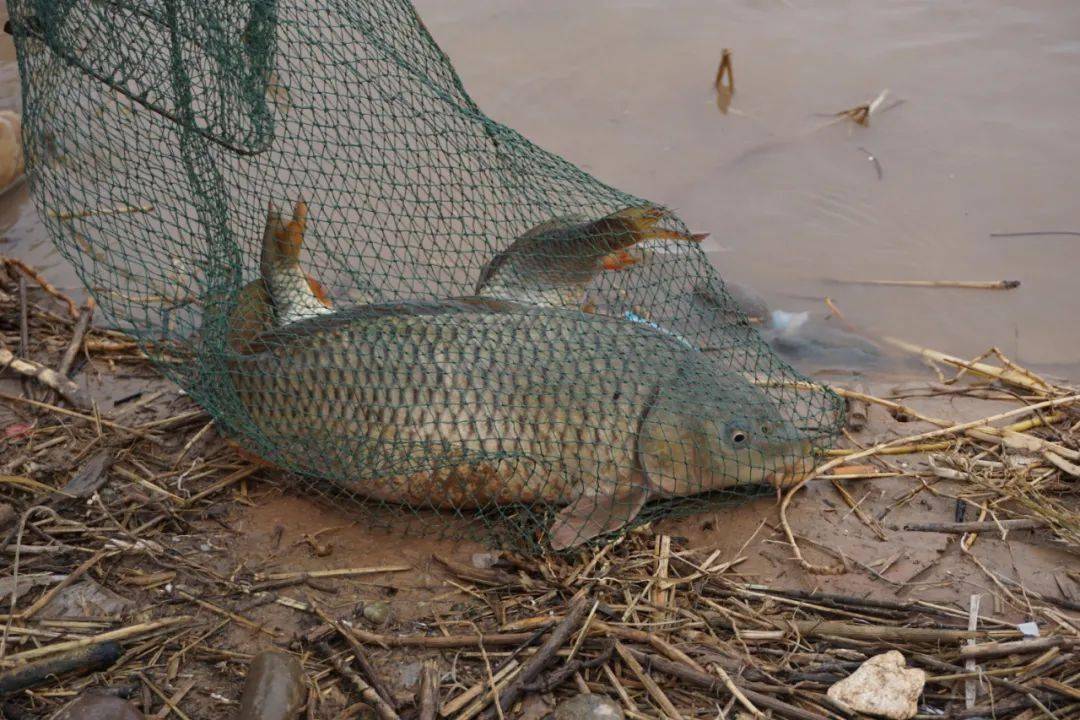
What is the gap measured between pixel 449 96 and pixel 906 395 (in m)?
2.45

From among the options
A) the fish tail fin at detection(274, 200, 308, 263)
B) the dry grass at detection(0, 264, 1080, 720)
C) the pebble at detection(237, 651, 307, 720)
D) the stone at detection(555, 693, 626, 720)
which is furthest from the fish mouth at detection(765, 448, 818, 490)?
the fish tail fin at detection(274, 200, 308, 263)

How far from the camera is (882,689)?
3.02 metres

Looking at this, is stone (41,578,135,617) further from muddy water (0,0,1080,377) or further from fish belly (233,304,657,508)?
muddy water (0,0,1080,377)

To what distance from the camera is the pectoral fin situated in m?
3.59

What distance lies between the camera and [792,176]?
249 inches

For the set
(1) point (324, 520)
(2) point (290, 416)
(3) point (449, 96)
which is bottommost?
(1) point (324, 520)

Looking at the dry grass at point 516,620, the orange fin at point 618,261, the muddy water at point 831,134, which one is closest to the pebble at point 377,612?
the dry grass at point 516,620

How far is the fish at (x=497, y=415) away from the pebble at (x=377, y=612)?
0.48 metres

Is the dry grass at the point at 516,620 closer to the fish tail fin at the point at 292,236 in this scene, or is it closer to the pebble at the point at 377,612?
the pebble at the point at 377,612

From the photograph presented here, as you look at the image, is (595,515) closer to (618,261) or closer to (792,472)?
(792,472)

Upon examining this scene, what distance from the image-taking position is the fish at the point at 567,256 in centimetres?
396

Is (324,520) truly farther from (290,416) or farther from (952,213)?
(952,213)

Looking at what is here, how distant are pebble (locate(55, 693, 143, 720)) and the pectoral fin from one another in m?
1.40

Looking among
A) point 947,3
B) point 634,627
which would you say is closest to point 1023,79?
point 947,3
